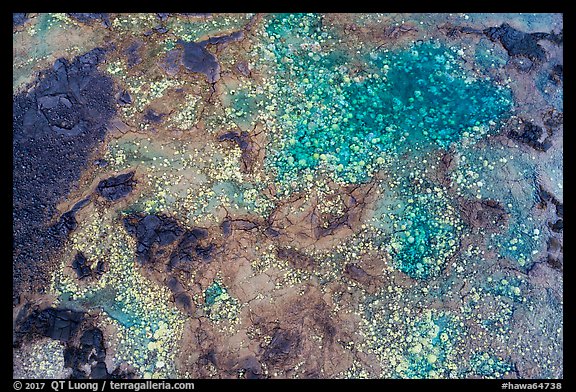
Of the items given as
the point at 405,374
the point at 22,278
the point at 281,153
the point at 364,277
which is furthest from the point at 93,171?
the point at 405,374

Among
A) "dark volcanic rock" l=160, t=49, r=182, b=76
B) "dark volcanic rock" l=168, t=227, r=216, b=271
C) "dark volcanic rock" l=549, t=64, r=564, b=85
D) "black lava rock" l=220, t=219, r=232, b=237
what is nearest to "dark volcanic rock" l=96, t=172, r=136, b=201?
"dark volcanic rock" l=168, t=227, r=216, b=271

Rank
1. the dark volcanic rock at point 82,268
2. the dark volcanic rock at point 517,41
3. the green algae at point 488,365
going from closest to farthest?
1. the green algae at point 488,365
2. the dark volcanic rock at point 82,268
3. the dark volcanic rock at point 517,41

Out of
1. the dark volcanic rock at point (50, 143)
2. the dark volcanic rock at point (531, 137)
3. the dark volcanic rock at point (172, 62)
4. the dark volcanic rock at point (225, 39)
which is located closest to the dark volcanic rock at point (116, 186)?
the dark volcanic rock at point (50, 143)

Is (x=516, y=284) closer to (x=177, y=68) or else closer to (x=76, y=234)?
(x=177, y=68)

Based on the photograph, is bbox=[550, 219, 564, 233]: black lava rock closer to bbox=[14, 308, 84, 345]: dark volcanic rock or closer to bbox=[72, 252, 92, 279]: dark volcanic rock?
bbox=[72, 252, 92, 279]: dark volcanic rock

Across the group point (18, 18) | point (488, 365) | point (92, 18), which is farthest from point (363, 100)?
point (18, 18)

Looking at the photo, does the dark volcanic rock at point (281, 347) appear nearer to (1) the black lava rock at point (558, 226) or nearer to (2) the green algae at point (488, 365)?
(2) the green algae at point (488, 365)
